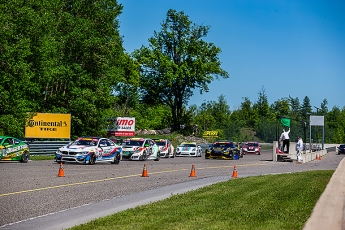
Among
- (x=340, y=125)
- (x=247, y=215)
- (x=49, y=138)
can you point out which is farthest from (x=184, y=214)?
(x=340, y=125)

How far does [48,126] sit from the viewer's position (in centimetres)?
4981

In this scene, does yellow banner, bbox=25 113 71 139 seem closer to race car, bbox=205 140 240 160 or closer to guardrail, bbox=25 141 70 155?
guardrail, bbox=25 141 70 155

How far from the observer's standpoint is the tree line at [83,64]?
4553 centimetres

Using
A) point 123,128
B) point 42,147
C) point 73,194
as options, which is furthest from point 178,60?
point 73,194

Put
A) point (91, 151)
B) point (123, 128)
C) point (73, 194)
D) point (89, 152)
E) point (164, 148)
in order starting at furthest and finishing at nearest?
point (123, 128), point (164, 148), point (91, 151), point (89, 152), point (73, 194)

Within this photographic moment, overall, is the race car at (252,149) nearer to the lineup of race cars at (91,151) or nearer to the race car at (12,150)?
the lineup of race cars at (91,151)

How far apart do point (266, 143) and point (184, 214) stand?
312 ft

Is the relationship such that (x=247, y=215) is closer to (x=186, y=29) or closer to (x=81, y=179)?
(x=81, y=179)

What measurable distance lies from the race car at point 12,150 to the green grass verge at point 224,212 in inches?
685

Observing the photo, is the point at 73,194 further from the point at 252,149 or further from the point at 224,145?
the point at 252,149

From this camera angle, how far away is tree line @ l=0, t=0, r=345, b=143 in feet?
149

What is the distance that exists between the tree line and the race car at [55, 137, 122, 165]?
38.8 feet

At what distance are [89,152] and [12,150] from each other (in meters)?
3.90

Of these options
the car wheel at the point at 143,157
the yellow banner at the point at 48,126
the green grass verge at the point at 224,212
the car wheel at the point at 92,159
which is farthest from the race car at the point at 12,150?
the green grass verge at the point at 224,212
